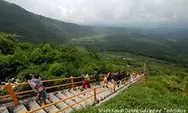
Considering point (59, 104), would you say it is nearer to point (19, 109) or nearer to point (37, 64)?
point (19, 109)

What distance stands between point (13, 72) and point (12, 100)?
1032 centimetres

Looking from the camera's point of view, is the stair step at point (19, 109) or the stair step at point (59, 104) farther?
the stair step at point (59, 104)

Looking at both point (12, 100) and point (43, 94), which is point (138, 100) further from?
point (12, 100)

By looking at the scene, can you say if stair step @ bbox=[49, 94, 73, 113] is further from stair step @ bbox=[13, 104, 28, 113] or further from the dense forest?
the dense forest

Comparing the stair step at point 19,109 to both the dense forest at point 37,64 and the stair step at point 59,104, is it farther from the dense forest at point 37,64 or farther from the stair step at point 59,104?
the dense forest at point 37,64

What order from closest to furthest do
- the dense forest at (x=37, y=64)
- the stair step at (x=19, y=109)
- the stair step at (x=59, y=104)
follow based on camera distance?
1. the stair step at (x=19, y=109)
2. the stair step at (x=59, y=104)
3. the dense forest at (x=37, y=64)

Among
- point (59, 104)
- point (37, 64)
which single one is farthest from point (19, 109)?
point (37, 64)

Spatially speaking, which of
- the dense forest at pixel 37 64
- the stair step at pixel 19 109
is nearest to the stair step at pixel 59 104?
the stair step at pixel 19 109

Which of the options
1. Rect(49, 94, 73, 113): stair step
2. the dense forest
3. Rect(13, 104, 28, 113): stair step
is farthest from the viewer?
the dense forest

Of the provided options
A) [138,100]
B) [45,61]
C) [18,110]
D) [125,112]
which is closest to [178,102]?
[138,100]

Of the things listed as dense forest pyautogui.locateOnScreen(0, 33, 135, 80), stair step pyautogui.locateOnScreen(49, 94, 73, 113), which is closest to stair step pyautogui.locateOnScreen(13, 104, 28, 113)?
stair step pyautogui.locateOnScreen(49, 94, 73, 113)

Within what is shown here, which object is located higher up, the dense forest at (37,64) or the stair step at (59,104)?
the dense forest at (37,64)

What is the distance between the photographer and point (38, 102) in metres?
15.1

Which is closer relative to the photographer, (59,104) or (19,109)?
(19,109)
